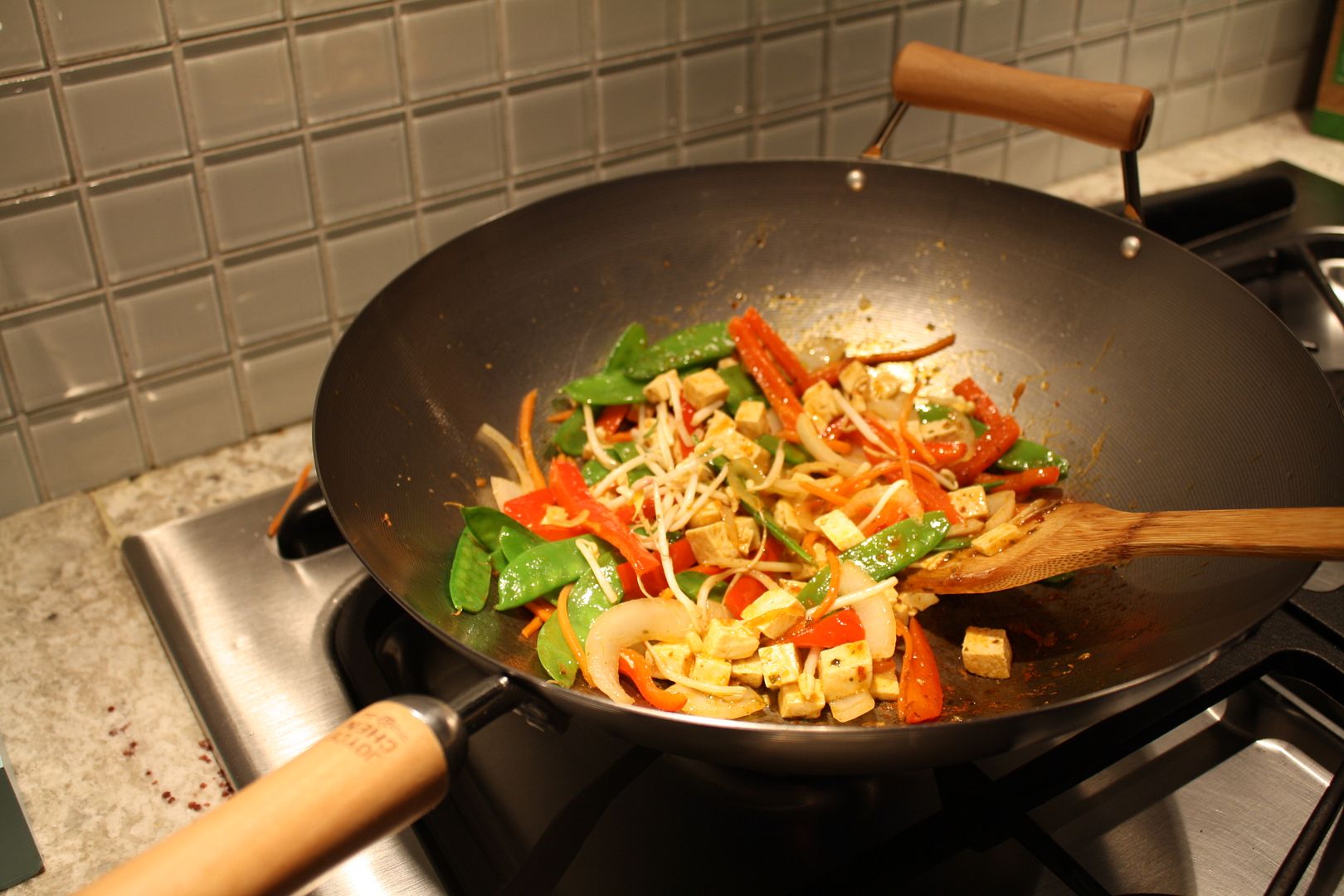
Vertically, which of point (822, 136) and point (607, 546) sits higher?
point (822, 136)

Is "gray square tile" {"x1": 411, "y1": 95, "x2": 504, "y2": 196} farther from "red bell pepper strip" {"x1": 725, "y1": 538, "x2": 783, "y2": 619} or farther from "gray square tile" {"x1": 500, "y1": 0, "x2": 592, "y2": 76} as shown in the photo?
"red bell pepper strip" {"x1": 725, "y1": 538, "x2": 783, "y2": 619}

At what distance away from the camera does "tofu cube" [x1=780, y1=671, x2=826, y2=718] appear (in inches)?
29.8

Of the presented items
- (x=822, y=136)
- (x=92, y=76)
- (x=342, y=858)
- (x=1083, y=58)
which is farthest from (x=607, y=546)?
(x=1083, y=58)

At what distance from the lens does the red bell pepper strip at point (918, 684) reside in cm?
75

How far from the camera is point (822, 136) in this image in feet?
4.51

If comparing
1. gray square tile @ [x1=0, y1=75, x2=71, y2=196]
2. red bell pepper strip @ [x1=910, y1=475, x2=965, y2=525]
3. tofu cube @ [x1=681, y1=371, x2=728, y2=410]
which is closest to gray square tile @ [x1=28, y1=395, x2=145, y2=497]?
gray square tile @ [x1=0, y1=75, x2=71, y2=196]

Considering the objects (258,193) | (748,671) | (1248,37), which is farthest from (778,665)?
(1248,37)

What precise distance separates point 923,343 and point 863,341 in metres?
0.06

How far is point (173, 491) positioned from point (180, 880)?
Answer: 0.74m

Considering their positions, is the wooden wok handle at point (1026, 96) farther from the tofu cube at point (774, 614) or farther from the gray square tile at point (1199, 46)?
the gray square tile at point (1199, 46)

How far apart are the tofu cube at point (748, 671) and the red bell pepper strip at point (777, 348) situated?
1.16 feet

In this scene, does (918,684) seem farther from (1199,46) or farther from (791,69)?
(1199,46)

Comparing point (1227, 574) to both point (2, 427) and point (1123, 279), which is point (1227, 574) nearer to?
point (1123, 279)

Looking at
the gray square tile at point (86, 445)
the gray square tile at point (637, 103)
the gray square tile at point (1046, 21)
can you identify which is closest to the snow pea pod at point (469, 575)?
the gray square tile at point (86, 445)
